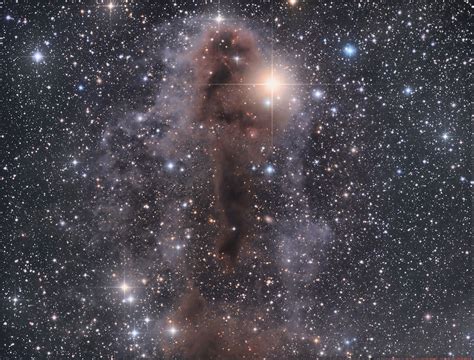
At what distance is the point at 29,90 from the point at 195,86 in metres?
0.93

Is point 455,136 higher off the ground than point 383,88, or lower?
lower

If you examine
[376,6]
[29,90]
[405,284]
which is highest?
[376,6]

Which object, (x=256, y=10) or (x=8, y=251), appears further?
(x=8, y=251)

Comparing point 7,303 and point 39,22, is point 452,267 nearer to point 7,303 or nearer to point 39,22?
point 7,303

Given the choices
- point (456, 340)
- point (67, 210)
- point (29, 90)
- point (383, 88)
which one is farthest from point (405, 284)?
point (29, 90)

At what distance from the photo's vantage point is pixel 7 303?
1.90 meters

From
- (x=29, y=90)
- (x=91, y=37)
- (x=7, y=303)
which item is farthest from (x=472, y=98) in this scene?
(x=7, y=303)

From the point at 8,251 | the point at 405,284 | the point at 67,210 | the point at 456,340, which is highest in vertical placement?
the point at 67,210

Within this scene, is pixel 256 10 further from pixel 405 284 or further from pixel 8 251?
pixel 8 251

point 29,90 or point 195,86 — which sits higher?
point 29,90

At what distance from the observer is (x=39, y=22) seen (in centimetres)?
181

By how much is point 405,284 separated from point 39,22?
2.44 metres

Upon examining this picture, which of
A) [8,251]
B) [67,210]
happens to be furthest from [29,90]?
[8,251]

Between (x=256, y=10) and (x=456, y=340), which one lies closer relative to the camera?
(x=256, y=10)
